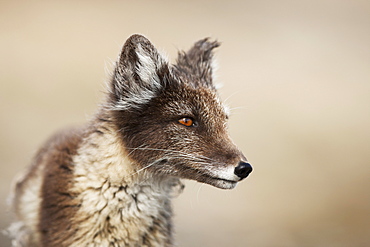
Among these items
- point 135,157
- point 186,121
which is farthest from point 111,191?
point 186,121

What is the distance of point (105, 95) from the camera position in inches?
218

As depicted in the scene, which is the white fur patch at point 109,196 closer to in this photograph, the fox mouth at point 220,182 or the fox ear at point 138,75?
the fox ear at point 138,75

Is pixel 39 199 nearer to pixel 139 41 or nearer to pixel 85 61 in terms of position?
pixel 139 41

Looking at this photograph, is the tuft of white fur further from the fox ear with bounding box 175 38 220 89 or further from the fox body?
the fox ear with bounding box 175 38 220 89

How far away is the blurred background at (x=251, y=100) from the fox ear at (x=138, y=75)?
53cm

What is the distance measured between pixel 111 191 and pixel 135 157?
0.42 metres

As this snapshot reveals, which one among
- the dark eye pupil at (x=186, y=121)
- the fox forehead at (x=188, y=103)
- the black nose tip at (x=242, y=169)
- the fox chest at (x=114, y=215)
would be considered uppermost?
the fox forehead at (x=188, y=103)

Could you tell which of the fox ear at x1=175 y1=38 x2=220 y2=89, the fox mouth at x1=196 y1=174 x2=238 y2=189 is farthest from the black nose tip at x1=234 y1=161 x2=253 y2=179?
the fox ear at x1=175 y1=38 x2=220 y2=89

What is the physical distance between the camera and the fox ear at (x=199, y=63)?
5.73 metres

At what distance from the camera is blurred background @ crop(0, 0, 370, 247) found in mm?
10414

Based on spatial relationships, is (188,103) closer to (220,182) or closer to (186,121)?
(186,121)

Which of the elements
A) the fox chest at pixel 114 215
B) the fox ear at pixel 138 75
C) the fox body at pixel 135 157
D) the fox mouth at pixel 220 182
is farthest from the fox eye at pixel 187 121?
the fox chest at pixel 114 215

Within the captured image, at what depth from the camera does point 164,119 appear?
16.7ft

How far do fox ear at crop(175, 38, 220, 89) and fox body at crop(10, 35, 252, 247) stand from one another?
232 mm
